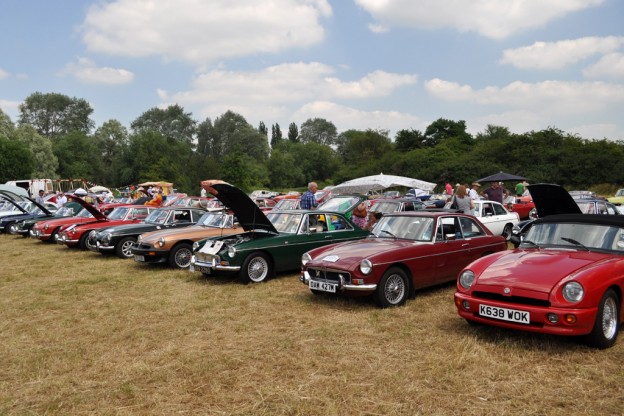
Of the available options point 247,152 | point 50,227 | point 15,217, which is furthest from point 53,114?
point 50,227

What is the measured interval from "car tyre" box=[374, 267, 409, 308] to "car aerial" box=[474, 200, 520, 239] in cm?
774

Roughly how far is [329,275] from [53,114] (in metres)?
105

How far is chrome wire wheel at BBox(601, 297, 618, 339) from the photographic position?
530 centimetres

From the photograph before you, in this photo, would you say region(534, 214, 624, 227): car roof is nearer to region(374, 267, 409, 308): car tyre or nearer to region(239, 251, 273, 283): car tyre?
region(374, 267, 409, 308): car tyre

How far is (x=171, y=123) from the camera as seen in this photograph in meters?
105

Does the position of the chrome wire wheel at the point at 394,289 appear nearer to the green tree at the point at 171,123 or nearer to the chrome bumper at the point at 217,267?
the chrome bumper at the point at 217,267

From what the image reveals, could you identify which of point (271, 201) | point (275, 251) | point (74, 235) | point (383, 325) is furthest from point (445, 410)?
point (271, 201)

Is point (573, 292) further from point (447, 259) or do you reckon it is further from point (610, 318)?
point (447, 259)

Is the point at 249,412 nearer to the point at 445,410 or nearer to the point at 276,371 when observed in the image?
the point at 276,371

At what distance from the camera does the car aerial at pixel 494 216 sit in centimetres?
1452

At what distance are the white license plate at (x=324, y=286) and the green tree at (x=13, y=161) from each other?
197 ft

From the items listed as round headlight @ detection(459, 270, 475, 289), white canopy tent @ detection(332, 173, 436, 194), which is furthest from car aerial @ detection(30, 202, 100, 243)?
white canopy tent @ detection(332, 173, 436, 194)

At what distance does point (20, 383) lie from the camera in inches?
195

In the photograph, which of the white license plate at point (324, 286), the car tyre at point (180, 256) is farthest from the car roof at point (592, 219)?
the car tyre at point (180, 256)
